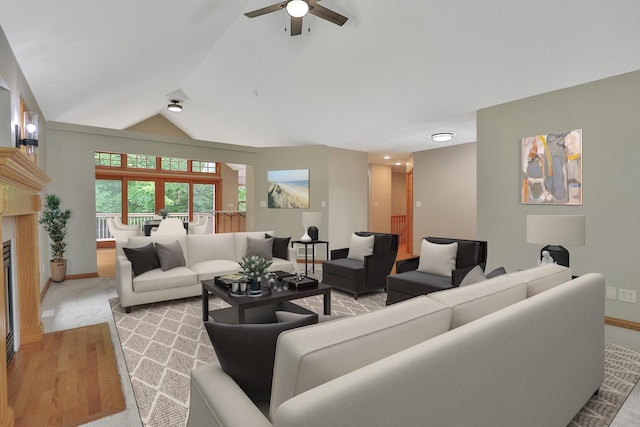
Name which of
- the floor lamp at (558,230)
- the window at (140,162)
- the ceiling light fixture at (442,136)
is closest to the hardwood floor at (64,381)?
the floor lamp at (558,230)

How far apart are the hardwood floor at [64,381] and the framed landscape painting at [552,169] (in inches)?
174

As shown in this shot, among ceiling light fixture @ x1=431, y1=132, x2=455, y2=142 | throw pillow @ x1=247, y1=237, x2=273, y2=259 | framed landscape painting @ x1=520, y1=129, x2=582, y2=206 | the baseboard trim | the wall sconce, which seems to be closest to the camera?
the wall sconce

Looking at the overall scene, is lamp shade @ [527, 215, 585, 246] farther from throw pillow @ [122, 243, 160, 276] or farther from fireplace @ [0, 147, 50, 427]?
throw pillow @ [122, 243, 160, 276]

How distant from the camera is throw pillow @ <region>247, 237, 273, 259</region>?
4.65m

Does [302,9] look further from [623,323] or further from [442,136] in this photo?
[623,323]

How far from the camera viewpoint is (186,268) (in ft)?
13.8

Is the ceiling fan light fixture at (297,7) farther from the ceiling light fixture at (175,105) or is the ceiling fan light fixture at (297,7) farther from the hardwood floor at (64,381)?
the ceiling light fixture at (175,105)

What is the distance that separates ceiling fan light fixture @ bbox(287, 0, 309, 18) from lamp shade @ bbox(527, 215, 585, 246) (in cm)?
252

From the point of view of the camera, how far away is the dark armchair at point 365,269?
419cm

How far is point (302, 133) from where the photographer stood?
21.5 feet

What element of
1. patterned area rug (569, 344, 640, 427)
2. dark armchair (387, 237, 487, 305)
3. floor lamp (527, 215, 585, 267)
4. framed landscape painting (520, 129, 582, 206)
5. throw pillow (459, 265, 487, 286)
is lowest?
patterned area rug (569, 344, 640, 427)

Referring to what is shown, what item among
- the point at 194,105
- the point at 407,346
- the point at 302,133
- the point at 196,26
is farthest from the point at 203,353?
the point at 194,105

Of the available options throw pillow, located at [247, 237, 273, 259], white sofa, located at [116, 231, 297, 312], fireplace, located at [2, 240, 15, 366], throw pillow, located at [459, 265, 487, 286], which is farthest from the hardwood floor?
throw pillow, located at [459, 265, 487, 286]

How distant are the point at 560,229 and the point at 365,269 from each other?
6.94 feet
